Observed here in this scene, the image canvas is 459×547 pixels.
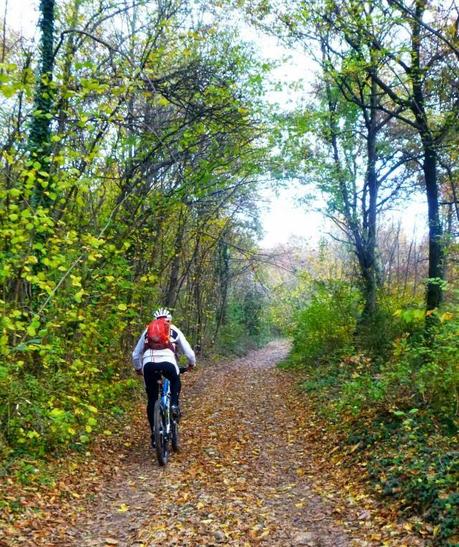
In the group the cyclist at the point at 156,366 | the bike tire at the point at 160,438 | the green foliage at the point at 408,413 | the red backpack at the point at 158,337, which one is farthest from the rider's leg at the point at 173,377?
the green foliage at the point at 408,413

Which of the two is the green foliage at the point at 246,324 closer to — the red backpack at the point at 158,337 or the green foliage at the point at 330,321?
the green foliage at the point at 330,321

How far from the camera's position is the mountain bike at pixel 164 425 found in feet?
20.9

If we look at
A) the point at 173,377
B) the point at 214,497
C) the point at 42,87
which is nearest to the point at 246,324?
the point at 173,377

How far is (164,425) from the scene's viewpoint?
21.6ft

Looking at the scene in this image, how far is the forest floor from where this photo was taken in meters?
4.35

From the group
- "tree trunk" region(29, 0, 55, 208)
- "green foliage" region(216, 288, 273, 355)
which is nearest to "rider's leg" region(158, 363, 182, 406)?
"tree trunk" region(29, 0, 55, 208)

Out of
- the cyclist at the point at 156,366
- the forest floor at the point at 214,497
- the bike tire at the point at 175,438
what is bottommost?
the forest floor at the point at 214,497

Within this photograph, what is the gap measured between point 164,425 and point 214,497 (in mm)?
1475

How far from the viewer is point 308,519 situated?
475 centimetres

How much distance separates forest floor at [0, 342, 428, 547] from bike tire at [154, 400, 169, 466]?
0.14m

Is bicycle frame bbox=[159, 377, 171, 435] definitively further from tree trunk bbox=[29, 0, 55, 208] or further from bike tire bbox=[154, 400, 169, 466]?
tree trunk bbox=[29, 0, 55, 208]

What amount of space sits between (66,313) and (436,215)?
7330 millimetres

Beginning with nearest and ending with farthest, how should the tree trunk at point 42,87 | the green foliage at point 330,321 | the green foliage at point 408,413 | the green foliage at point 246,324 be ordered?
the green foliage at point 408,413 < the tree trunk at point 42,87 < the green foliage at point 330,321 < the green foliage at point 246,324

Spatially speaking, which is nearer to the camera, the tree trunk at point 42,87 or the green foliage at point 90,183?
the green foliage at point 90,183
